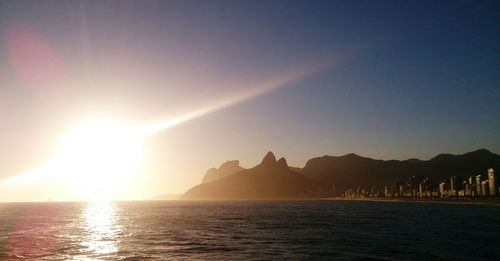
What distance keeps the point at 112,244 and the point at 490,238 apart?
66.5 meters

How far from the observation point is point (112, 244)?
71312mm

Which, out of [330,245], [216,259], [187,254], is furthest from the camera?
[330,245]

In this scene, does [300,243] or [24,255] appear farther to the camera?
[300,243]

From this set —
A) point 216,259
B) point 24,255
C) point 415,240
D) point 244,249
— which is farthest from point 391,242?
point 24,255

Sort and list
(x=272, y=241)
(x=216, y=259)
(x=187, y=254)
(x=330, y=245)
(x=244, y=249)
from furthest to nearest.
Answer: (x=272, y=241) < (x=330, y=245) < (x=244, y=249) < (x=187, y=254) < (x=216, y=259)

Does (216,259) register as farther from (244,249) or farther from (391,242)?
(391,242)

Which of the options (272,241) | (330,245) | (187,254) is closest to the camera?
(187,254)

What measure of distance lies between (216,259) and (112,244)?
2768cm

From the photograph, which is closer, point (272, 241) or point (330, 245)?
point (330, 245)

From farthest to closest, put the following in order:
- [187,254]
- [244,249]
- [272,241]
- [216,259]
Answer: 1. [272,241]
2. [244,249]
3. [187,254]
4. [216,259]

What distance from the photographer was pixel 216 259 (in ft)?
171

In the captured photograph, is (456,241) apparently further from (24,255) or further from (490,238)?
(24,255)

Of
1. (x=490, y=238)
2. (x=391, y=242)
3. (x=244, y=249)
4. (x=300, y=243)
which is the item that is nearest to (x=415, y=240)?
(x=391, y=242)

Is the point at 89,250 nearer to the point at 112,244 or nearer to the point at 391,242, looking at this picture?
the point at 112,244
